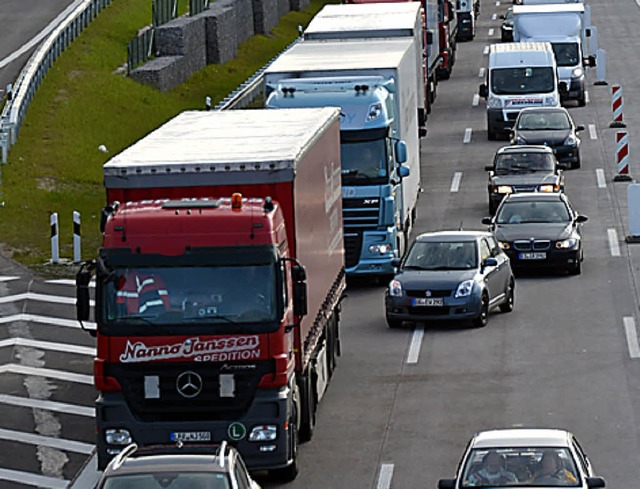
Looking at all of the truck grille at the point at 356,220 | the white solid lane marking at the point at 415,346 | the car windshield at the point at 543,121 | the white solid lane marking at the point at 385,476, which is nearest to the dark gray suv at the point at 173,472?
the white solid lane marking at the point at 385,476

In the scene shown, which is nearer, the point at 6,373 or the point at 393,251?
the point at 6,373

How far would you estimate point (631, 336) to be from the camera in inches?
1057

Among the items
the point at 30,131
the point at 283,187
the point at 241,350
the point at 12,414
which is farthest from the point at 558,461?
the point at 30,131

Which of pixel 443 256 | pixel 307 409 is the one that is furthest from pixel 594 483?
pixel 443 256

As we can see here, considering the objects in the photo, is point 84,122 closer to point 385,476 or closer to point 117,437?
point 385,476

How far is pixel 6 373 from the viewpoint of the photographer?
81.8ft

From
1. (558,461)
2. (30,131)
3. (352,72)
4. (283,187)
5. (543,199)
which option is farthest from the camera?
(30,131)

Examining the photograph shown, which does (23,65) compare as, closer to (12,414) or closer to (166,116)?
(166,116)

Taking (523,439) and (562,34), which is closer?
(523,439)

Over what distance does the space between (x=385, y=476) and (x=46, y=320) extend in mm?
10733

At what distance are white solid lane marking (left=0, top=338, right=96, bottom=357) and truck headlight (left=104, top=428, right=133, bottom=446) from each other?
26.7 feet

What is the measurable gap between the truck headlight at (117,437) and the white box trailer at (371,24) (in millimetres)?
22404

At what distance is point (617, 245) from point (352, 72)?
788 cm

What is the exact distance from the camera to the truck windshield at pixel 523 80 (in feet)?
168
